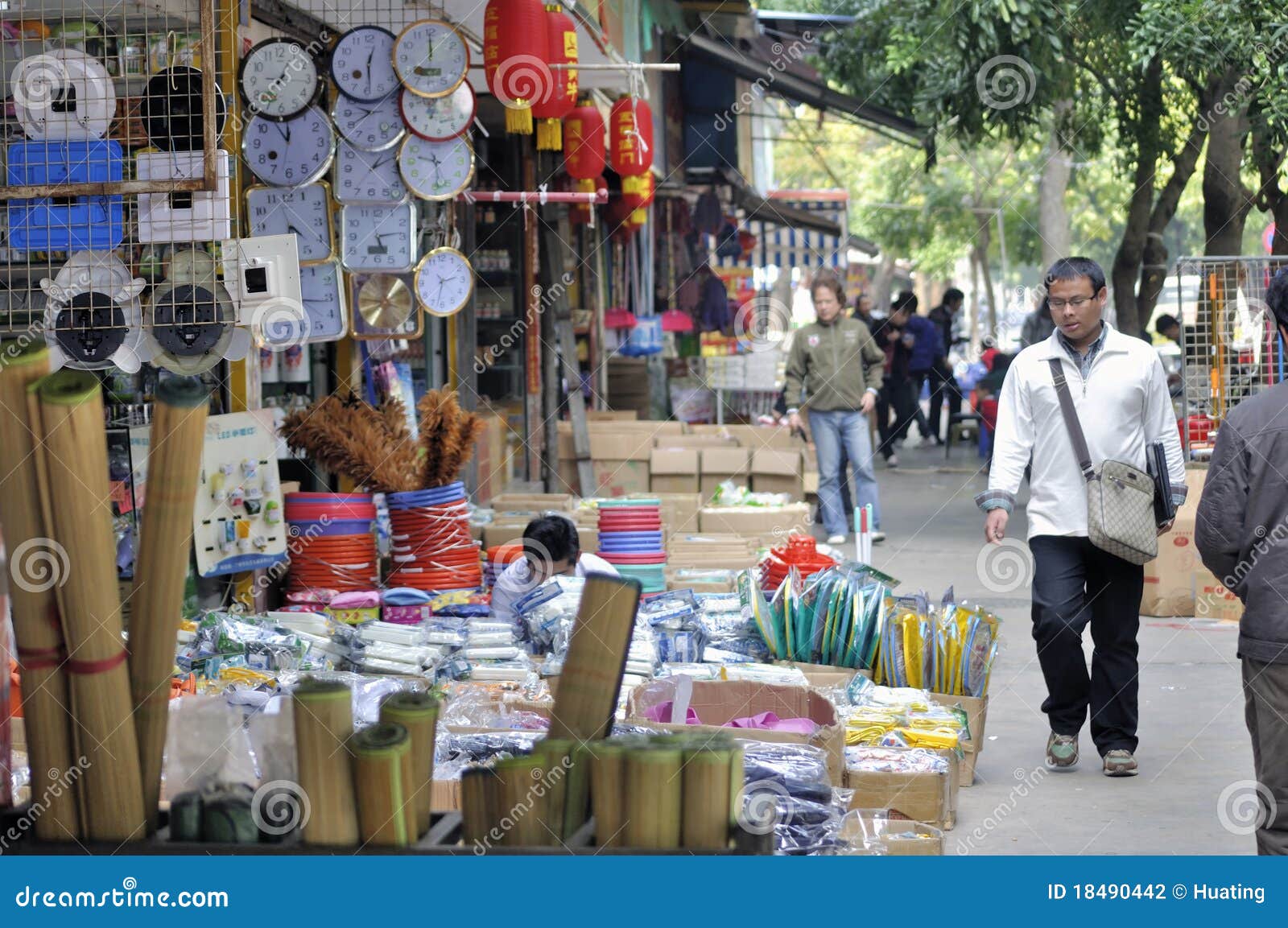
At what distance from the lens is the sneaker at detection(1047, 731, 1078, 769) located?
564 cm

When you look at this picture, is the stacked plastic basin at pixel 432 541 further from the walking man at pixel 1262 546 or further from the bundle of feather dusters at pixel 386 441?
the walking man at pixel 1262 546

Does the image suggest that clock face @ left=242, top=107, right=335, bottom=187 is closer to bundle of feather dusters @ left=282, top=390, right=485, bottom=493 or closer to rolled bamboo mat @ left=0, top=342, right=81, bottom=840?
bundle of feather dusters @ left=282, top=390, right=485, bottom=493

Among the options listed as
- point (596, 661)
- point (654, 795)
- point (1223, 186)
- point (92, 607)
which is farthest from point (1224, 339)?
point (92, 607)

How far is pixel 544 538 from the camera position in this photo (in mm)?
7324

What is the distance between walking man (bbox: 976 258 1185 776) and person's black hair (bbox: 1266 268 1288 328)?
5.35 ft

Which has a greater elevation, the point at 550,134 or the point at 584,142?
the point at 584,142

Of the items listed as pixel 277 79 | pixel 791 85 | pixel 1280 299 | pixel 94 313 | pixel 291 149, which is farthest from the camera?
pixel 791 85

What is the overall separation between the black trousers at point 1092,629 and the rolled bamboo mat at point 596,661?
3578 mm

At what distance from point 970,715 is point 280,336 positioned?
3213 mm

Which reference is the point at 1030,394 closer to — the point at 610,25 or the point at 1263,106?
the point at 1263,106

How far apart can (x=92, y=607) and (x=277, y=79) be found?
4.81m

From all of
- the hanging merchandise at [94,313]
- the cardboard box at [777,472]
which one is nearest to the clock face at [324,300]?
the hanging merchandise at [94,313]

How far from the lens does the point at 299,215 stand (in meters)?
6.74

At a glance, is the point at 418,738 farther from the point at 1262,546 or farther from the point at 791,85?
the point at 791,85
